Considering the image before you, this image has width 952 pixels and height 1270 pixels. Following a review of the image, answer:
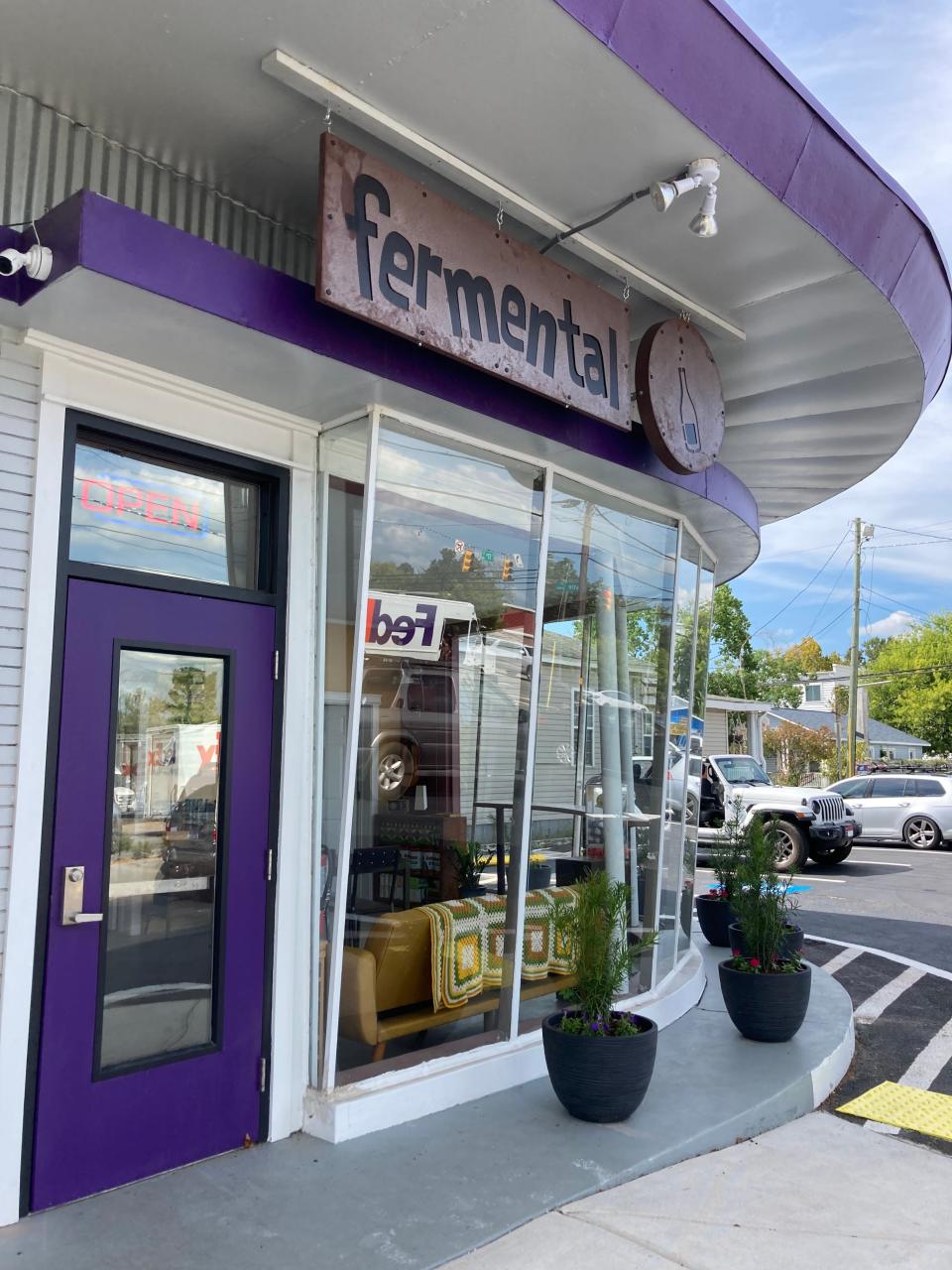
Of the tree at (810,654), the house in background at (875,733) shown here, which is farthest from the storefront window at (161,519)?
the tree at (810,654)

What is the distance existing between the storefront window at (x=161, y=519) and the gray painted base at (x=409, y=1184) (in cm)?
232

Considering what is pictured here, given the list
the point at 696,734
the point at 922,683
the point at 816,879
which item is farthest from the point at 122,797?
the point at 922,683

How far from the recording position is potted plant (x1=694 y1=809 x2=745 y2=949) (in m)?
6.50

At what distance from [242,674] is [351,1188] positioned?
2026mm

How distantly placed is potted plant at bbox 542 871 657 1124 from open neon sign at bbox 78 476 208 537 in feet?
7.92

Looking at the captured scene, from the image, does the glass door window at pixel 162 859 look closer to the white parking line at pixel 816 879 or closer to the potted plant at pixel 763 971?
the potted plant at pixel 763 971

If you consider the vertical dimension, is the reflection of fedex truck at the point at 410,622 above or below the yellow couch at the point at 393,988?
above

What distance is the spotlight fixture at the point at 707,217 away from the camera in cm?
383

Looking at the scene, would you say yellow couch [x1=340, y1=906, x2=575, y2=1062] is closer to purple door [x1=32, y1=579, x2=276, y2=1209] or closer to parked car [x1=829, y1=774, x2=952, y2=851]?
purple door [x1=32, y1=579, x2=276, y2=1209]

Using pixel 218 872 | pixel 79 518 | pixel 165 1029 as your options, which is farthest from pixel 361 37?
pixel 165 1029

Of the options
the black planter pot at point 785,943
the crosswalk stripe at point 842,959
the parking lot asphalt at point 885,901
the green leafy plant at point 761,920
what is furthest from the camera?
the parking lot asphalt at point 885,901

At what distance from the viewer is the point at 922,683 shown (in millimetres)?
50688

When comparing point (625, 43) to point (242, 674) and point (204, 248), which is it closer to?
point (204, 248)

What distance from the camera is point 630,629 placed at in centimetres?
634
